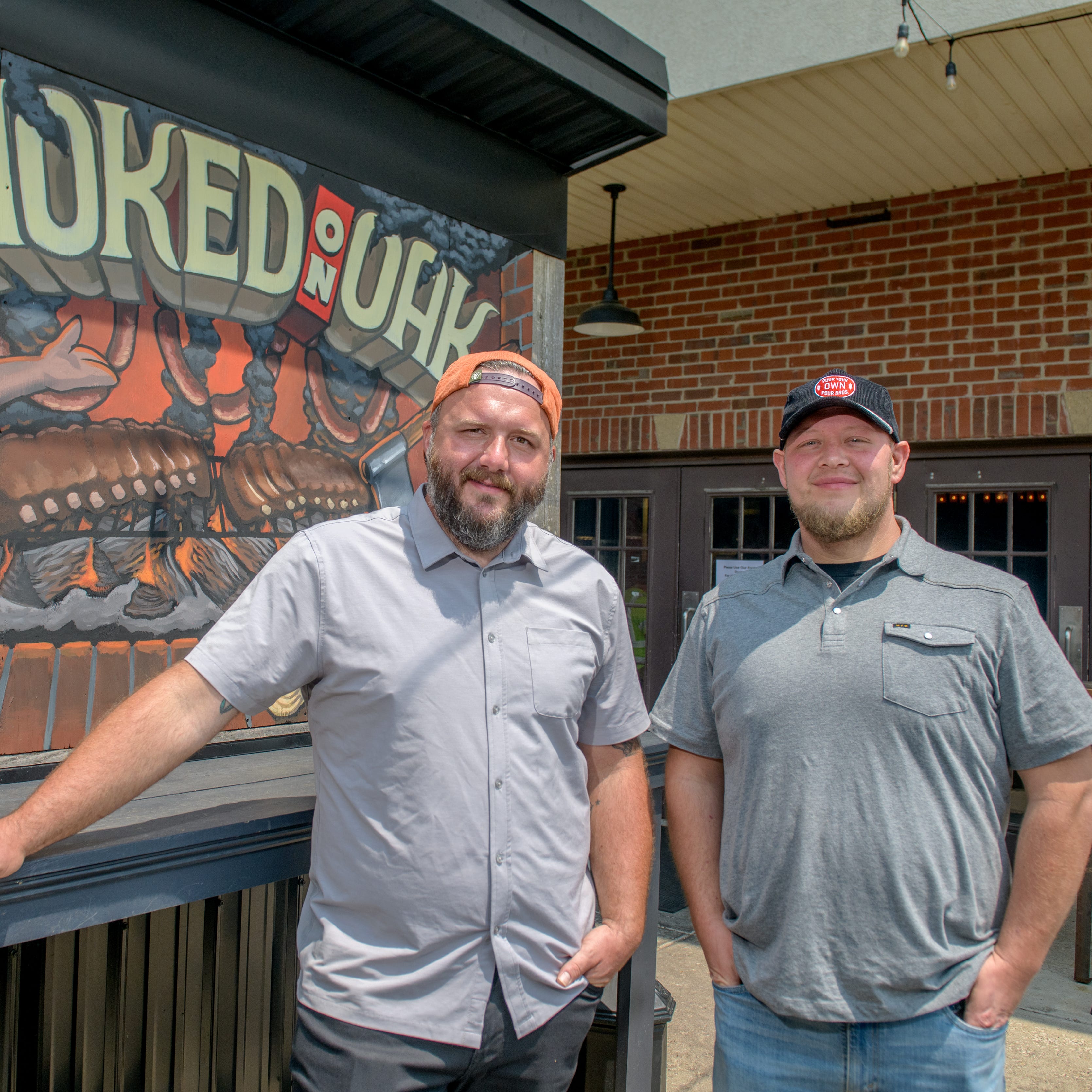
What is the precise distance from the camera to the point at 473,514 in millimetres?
1749

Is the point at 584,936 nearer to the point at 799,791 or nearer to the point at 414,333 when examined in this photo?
the point at 799,791

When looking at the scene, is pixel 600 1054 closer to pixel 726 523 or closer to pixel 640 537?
pixel 726 523

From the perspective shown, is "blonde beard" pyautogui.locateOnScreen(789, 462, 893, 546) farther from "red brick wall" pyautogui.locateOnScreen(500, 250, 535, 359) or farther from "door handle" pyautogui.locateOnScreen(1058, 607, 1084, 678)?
"door handle" pyautogui.locateOnScreen(1058, 607, 1084, 678)

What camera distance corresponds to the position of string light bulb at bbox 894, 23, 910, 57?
365cm

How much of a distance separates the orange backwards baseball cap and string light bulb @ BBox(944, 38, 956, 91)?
3.02m

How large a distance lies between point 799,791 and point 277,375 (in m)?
2.09

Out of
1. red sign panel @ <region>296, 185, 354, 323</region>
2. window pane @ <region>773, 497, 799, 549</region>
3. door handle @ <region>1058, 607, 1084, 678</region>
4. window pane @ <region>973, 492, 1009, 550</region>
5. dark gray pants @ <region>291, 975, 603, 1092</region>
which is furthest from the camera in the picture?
window pane @ <region>773, 497, 799, 549</region>

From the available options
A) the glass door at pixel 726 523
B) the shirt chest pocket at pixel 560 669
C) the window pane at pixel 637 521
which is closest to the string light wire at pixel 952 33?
the glass door at pixel 726 523

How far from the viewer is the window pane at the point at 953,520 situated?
5773 mm

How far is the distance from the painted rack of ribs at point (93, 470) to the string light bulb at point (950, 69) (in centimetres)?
333

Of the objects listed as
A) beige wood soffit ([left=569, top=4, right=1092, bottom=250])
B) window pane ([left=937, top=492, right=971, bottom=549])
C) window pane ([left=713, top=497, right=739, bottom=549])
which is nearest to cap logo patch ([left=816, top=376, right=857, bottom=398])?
beige wood soffit ([left=569, top=4, right=1092, bottom=250])

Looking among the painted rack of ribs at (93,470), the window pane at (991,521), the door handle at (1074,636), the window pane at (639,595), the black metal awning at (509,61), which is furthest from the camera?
the window pane at (639,595)

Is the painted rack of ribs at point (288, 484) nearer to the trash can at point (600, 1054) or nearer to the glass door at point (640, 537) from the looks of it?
the trash can at point (600, 1054)

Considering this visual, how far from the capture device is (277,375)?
9.87 feet
